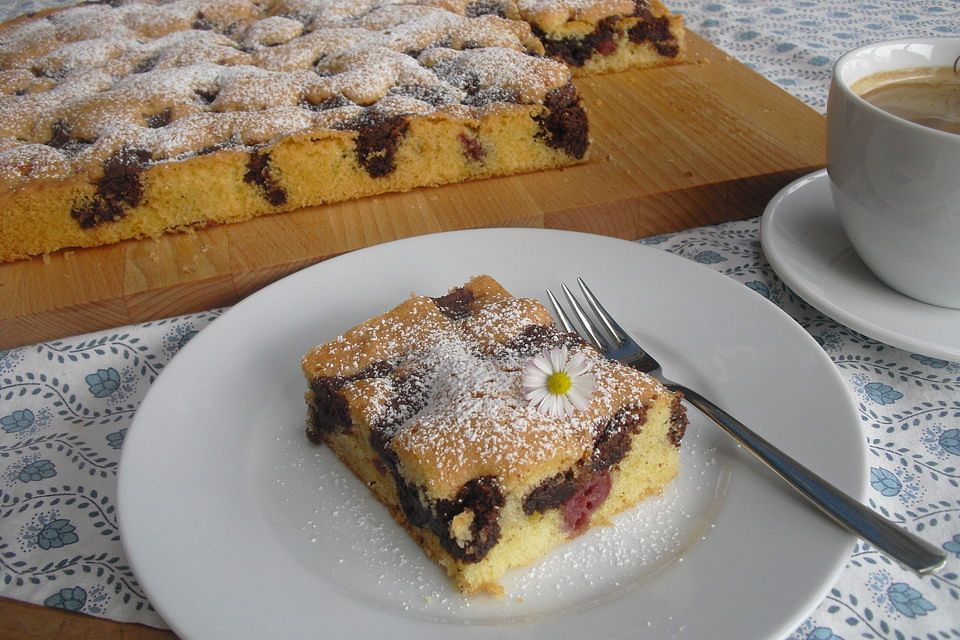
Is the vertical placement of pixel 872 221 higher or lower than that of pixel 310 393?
higher

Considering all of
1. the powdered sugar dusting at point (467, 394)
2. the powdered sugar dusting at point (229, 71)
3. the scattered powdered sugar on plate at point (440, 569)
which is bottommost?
the scattered powdered sugar on plate at point (440, 569)

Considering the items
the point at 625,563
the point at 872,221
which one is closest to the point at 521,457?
the point at 625,563

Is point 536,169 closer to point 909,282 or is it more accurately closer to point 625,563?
point 909,282

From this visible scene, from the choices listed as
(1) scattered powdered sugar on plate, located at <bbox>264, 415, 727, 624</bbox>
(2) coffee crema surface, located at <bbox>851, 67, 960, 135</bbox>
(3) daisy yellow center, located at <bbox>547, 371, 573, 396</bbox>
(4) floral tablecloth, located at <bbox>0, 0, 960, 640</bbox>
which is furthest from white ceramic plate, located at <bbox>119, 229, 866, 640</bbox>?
(2) coffee crema surface, located at <bbox>851, 67, 960, 135</bbox>

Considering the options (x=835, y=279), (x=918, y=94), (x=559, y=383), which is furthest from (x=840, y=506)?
(x=918, y=94)

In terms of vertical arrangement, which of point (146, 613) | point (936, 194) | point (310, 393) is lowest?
point (146, 613)

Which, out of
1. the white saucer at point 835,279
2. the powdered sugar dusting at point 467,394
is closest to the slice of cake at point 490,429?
the powdered sugar dusting at point 467,394

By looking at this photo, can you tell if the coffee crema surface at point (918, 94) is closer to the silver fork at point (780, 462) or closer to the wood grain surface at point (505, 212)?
the wood grain surface at point (505, 212)

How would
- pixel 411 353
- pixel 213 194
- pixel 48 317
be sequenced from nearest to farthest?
pixel 411 353 → pixel 48 317 → pixel 213 194
